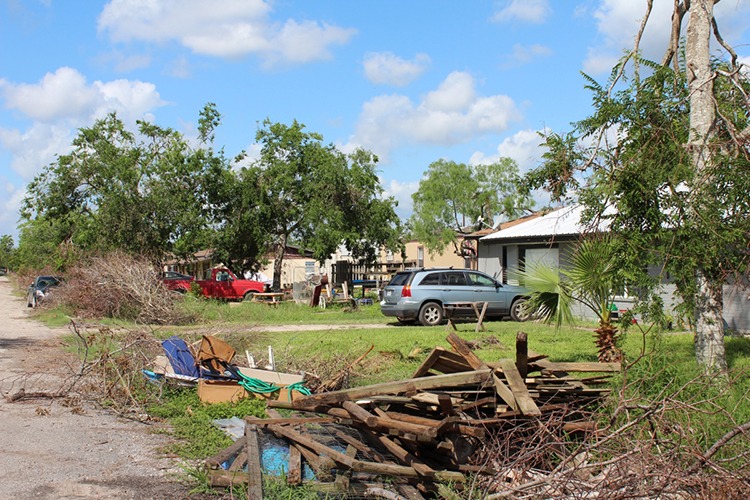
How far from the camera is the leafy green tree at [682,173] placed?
902 cm

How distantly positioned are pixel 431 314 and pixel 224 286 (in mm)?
14092

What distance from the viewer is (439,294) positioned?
802 inches

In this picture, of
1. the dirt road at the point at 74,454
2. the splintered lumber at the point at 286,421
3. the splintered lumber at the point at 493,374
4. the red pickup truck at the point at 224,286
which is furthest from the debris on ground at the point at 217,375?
the red pickup truck at the point at 224,286

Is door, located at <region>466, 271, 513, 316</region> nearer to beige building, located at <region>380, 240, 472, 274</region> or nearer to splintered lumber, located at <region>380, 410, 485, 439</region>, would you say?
splintered lumber, located at <region>380, 410, 485, 439</region>

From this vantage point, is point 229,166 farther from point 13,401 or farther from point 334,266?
point 13,401

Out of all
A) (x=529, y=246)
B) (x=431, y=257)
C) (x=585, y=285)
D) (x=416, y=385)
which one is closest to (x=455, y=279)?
(x=529, y=246)

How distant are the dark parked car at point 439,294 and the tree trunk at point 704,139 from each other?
32.4 ft

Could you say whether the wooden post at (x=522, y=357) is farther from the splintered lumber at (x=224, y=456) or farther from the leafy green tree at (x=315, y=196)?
the leafy green tree at (x=315, y=196)

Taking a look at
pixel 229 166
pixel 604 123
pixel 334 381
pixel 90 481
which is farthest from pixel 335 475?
pixel 229 166

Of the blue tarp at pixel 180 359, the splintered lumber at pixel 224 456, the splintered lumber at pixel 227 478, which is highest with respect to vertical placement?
the blue tarp at pixel 180 359

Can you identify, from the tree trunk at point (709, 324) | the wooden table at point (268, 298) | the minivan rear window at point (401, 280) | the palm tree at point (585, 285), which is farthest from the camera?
the wooden table at point (268, 298)

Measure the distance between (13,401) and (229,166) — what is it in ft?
76.5

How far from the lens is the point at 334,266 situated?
35.4 m

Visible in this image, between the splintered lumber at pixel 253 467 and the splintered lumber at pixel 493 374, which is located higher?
the splintered lumber at pixel 493 374
